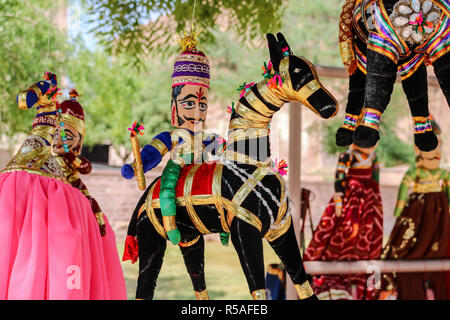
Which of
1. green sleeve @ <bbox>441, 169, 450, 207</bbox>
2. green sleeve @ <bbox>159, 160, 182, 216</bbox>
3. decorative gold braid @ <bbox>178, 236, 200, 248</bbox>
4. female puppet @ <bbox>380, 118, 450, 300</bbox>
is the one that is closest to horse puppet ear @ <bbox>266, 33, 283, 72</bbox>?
green sleeve @ <bbox>159, 160, 182, 216</bbox>

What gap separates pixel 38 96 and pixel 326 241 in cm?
152

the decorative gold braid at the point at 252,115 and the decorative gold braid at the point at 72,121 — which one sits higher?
the decorative gold braid at the point at 72,121

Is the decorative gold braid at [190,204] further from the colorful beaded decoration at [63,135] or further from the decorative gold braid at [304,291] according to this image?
the colorful beaded decoration at [63,135]

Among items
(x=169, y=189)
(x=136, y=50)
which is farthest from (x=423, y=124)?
(x=136, y=50)

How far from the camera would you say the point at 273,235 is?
1.16 m

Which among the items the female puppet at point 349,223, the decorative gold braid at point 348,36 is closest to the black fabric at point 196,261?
the decorative gold braid at point 348,36

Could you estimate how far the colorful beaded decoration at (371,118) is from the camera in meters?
0.98

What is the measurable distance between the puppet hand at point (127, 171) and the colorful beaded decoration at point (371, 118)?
0.53m

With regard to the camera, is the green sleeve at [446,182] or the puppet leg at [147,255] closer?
the puppet leg at [147,255]

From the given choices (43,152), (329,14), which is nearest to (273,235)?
(43,152)

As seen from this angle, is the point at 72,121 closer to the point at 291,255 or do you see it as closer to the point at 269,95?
the point at 269,95

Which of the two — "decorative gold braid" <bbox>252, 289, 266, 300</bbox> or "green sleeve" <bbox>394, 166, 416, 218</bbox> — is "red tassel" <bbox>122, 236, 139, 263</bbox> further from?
"green sleeve" <bbox>394, 166, 416, 218</bbox>

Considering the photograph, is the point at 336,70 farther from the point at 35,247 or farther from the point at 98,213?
the point at 35,247

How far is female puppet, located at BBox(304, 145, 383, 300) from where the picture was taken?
7.76 ft
